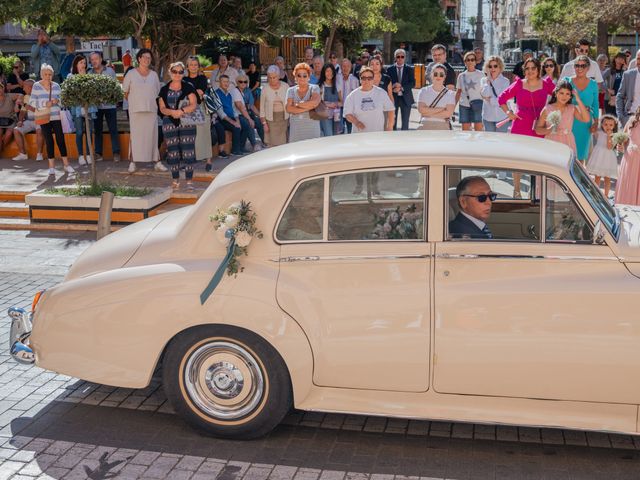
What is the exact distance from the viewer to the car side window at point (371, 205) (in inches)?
208

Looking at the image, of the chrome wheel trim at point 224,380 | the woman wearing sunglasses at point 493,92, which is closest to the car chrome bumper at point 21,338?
the chrome wheel trim at point 224,380

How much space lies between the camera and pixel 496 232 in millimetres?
5422

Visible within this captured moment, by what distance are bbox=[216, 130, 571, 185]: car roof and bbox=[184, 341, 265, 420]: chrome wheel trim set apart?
1.06 m

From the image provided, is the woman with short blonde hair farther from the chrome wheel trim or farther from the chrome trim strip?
the chrome trim strip

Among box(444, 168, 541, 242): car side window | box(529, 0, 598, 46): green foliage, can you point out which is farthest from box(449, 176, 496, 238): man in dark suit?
box(529, 0, 598, 46): green foliage

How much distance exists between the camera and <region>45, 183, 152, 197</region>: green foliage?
37.6 feet

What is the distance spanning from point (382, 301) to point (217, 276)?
99 cm

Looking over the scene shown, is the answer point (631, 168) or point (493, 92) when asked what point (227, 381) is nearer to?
point (631, 168)

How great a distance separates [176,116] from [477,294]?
7.94 meters

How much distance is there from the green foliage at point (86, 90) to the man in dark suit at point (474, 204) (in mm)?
7398

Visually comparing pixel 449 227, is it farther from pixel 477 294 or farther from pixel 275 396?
pixel 275 396

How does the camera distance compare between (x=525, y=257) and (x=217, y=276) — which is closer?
(x=525, y=257)

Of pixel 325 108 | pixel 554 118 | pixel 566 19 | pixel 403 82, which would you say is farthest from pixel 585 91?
pixel 566 19

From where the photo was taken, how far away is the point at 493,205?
560 cm
